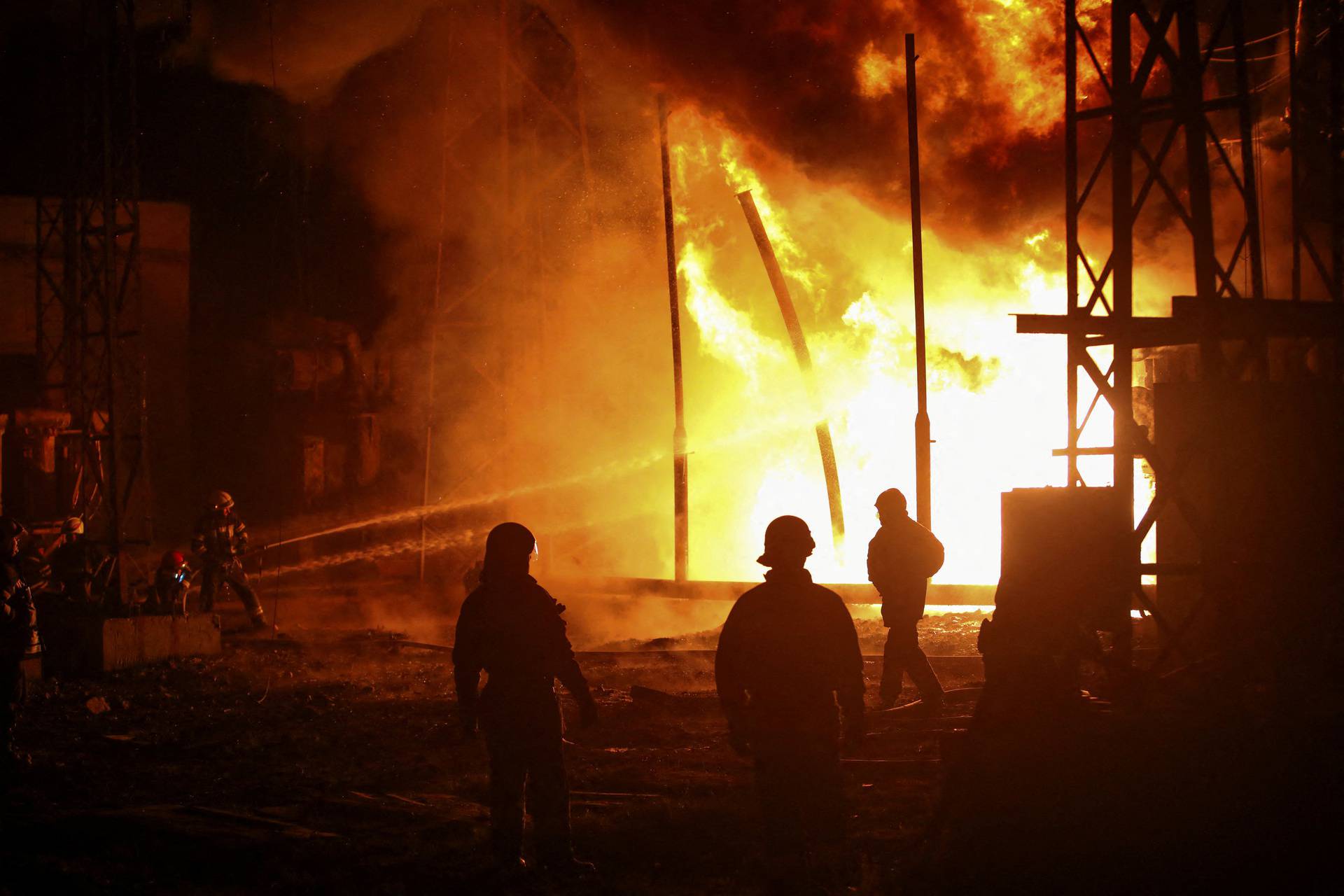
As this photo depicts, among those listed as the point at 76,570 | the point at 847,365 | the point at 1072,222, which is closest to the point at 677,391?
the point at 847,365

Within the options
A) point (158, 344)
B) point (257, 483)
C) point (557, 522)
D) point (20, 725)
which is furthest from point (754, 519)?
point (20, 725)

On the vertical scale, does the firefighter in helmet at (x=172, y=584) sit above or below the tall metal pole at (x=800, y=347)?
below

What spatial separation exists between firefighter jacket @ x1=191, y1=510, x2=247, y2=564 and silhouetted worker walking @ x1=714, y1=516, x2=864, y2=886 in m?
12.4

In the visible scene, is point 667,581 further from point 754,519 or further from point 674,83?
point 674,83

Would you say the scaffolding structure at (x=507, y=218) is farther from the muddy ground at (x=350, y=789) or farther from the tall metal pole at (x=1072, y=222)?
the tall metal pole at (x=1072, y=222)

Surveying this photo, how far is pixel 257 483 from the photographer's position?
24.8 m

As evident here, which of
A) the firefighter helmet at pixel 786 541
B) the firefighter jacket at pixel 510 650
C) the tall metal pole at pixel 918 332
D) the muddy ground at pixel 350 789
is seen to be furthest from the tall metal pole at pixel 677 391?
the firefighter helmet at pixel 786 541

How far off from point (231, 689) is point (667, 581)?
344 inches

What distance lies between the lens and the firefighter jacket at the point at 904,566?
9.30 meters

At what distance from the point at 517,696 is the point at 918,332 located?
1097cm

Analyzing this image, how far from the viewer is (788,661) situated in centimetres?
503

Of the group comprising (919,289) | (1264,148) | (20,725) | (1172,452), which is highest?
(1264,148)

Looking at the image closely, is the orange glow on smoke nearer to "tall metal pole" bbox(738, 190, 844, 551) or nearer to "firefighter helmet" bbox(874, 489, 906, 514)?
"tall metal pole" bbox(738, 190, 844, 551)

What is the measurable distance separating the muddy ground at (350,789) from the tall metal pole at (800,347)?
245 inches
